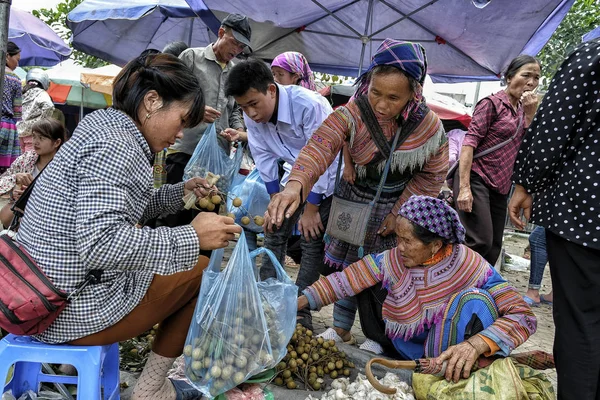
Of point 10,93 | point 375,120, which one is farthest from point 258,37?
point 375,120

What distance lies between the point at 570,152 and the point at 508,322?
0.80 metres

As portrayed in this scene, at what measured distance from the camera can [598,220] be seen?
73.4 inches

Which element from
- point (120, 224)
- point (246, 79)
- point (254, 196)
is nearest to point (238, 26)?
point (246, 79)

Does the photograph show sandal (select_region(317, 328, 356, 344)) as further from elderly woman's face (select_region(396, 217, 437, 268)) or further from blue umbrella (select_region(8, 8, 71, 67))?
blue umbrella (select_region(8, 8, 71, 67))

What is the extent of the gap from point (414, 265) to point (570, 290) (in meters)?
0.76

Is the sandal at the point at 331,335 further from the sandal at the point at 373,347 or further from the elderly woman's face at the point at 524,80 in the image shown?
the elderly woman's face at the point at 524,80

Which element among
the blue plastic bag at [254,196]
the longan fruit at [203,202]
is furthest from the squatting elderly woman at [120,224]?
the blue plastic bag at [254,196]

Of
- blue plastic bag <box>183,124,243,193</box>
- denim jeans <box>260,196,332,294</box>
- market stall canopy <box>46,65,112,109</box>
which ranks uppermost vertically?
blue plastic bag <box>183,124,243,193</box>

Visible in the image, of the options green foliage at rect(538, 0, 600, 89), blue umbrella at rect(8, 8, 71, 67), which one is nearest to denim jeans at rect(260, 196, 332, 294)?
green foliage at rect(538, 0, 600, 89)

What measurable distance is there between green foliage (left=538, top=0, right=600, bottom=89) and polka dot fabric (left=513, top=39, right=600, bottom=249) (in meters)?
6.05

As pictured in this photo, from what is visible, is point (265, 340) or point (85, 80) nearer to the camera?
point (265, 340)

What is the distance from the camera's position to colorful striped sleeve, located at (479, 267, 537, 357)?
225 centimetres

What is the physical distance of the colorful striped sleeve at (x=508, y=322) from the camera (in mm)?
2252

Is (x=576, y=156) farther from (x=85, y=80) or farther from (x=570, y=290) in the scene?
(x=85, y=80)
